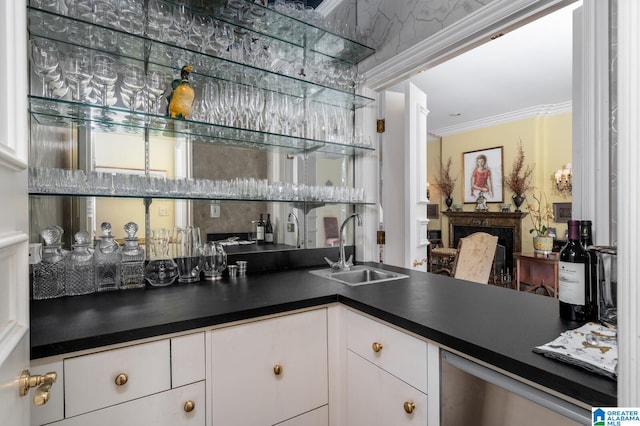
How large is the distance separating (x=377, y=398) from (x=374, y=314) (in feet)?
1.01

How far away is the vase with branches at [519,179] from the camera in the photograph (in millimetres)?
5422

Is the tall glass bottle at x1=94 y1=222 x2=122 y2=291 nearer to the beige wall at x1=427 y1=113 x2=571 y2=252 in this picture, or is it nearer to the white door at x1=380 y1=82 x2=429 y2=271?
the white door at x1=380 y1=82 x2=429 y2=271

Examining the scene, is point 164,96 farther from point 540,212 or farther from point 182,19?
point 540,212

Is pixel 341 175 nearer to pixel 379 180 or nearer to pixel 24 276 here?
pixel 379 180

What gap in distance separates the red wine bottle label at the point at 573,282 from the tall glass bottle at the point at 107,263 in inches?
70.0

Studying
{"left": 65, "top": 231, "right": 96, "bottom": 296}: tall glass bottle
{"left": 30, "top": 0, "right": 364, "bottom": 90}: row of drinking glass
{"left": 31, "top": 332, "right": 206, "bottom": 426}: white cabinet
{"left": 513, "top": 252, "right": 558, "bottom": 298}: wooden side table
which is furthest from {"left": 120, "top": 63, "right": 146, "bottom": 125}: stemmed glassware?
{"left": 513, "top": 252, "right": 558, "bottom": 298}: wooden side table

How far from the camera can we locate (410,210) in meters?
2.28

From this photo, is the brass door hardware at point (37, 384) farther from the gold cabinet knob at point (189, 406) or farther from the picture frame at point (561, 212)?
the picture frame at point (561, 212)

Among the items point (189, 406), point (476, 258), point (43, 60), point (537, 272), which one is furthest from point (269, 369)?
point (537, 272)

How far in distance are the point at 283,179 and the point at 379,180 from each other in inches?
27.7

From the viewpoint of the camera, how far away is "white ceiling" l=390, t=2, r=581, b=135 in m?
3.09

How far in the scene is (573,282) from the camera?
3.46 ft

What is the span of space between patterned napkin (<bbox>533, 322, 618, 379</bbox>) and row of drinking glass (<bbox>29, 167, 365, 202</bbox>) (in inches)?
57.4

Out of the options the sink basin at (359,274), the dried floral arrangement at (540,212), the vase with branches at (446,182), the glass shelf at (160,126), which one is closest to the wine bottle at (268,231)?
the sink basin at (359,274)
